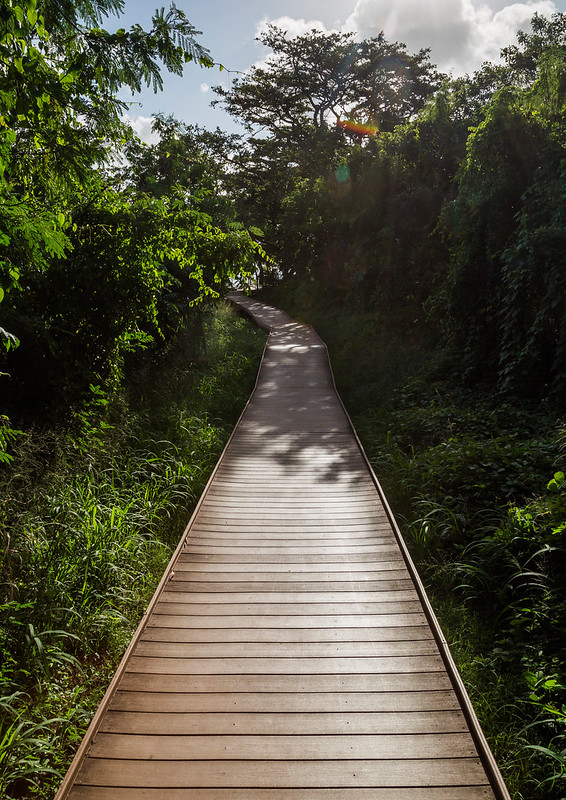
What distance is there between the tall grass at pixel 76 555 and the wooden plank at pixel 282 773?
39cm

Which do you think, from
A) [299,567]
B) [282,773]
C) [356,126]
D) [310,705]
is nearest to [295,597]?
[299,567]

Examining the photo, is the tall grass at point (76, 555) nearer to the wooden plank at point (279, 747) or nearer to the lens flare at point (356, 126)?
the wooden plank at point (279, 747)

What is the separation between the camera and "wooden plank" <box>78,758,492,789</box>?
239cm

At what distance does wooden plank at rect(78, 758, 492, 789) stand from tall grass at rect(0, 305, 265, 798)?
395 millimetres

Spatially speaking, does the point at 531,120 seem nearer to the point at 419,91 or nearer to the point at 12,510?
the point at 12,510

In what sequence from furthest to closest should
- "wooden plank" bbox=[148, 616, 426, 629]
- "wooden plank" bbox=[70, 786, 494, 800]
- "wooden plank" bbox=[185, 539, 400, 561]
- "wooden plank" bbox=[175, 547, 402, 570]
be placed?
"wooden plank" bbox=[185, 539, 400, 561] < "wooden plank" bbox=[175, 547, 402, 570] < "wooden plank" bbox=[148, 616, 426, 629] < "wooden plank" bbox=[70, 786, 494, 800]

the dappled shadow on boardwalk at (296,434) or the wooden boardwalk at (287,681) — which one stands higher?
the dappled shadow on boardwalk at (296,434)

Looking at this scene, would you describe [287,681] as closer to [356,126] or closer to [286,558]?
[286,558]

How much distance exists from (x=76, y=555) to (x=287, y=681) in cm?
204

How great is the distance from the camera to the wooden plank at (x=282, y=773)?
2.39 metres

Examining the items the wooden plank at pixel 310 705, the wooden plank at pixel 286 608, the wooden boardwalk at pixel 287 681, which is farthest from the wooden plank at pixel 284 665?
the wooden plank at pixel 286 608

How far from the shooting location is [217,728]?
2.70 metres

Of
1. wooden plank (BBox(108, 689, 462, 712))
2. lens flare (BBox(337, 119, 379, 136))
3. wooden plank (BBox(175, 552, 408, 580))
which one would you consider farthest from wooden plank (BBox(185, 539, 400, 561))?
lens flare (BBox(337, 119, 379, 136))

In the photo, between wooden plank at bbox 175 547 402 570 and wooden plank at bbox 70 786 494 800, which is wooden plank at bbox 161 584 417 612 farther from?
wooden plank at bbox 70 786 494 800
